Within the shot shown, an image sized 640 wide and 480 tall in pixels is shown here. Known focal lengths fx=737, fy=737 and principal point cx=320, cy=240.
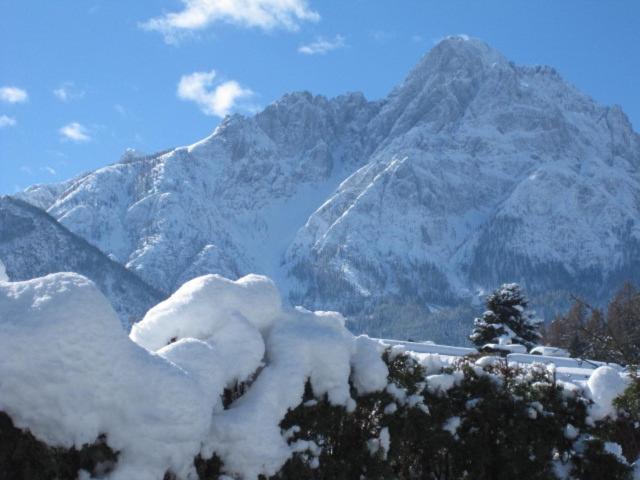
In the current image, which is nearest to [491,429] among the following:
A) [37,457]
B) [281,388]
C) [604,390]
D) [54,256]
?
[604,390]

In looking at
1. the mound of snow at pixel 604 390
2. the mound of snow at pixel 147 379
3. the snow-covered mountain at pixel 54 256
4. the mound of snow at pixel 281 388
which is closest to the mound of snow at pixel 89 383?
the mound of snow at pixel 147 379

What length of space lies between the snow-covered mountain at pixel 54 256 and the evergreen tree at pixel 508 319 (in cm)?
12915

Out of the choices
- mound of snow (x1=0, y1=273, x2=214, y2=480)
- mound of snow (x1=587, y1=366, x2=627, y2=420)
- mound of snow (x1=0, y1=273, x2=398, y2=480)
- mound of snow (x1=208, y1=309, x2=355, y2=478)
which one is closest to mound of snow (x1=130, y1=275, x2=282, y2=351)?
mound of snow (x1=0, y1=273, x2=398, y2=480)

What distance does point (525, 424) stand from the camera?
36.0 feet

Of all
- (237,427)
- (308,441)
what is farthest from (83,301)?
(308,441)

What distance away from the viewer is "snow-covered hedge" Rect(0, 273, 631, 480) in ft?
19.3

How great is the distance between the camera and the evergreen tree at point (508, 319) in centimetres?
3962

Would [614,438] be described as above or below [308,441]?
above

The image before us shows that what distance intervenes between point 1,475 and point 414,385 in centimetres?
581

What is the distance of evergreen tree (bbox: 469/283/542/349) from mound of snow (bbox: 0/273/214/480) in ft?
114

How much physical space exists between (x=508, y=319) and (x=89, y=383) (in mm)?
36473

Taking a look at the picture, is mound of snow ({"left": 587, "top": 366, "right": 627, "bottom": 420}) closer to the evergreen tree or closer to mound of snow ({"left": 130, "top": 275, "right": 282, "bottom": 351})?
mound of snow ({"left": 130, "top": 275, "right": 282, "bottom": 351})

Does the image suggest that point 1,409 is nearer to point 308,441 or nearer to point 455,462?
point 308,441

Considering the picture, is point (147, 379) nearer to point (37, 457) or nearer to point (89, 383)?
point (89, 383)
